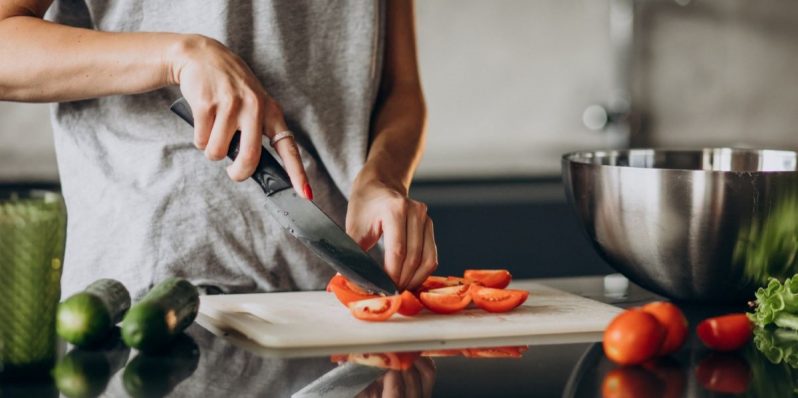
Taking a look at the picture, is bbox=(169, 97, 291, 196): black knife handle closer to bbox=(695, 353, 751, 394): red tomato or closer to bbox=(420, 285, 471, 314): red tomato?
bbox=(420, 285, 471, 314): red tomato

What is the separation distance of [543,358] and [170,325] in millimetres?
409

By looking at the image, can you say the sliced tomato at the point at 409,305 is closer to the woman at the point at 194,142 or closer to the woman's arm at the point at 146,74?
the woman at the point at 194,142

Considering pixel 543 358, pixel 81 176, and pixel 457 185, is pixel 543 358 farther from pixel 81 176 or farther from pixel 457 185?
pixel 457 185

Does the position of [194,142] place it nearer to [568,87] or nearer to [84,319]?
[84,319]

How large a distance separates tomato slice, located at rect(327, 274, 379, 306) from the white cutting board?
0.02m

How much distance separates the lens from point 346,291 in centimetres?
137

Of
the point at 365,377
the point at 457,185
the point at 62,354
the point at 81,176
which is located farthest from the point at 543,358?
the point at 457,185

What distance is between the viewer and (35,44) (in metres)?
1.41

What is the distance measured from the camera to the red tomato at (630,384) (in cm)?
100

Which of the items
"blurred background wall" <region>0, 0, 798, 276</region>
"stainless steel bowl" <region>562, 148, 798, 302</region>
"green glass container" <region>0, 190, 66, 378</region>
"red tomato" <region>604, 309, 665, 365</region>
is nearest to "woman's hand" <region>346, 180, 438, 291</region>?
"stainless steel bowl" <region>562, 148, 798, 302</region>

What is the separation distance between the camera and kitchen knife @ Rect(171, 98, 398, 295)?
1354mm

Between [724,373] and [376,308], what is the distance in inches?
16.4

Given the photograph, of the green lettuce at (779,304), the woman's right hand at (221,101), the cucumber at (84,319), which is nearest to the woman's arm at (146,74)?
the woman's right hand at (221,101)

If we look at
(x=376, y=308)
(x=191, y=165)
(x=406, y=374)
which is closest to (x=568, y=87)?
(x=191, y=165)
